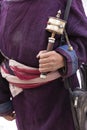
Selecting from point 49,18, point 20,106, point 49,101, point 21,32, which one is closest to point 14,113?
point 20,106

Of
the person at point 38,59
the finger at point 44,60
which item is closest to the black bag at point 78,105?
the person at point 38,59

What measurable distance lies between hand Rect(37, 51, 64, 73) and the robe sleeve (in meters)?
0.02

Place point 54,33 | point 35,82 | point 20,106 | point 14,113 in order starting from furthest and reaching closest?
1. point 14,113
2. point 20,106
3. point 35,82
4. point 54,33

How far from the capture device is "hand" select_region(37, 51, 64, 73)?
3.31ft

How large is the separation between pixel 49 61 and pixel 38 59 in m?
0.09

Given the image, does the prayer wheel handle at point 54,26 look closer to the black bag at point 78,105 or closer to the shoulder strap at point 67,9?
the shoulder strap at point 67,9

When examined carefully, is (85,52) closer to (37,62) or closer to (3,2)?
(37,62)

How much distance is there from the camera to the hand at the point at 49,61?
3.31 ft

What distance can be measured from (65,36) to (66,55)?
0.21 ft

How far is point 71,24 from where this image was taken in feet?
3.50

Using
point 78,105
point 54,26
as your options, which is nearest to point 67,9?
point 54,26

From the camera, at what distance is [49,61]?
1.01m

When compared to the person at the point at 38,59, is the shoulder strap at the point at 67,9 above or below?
above

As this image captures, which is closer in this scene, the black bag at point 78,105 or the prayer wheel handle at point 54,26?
the prayer wheel handle at point 54,26
